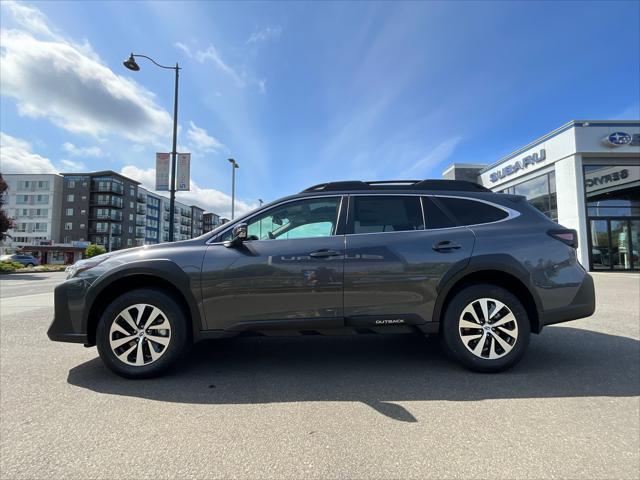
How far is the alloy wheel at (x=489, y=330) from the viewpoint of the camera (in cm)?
345

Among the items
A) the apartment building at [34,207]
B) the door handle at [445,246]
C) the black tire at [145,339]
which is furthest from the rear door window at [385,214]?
the apartment building at [34,207]

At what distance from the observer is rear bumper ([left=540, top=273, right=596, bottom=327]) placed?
3.55 meters

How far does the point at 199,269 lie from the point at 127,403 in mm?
1231

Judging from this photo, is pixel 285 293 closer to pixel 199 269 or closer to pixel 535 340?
pixel 199 269

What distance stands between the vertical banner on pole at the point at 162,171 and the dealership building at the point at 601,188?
19533mm

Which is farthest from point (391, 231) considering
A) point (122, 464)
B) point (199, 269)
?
point (122, 464)

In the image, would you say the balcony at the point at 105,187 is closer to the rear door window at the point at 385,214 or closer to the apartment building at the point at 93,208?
the apartment building at the point at 93,208

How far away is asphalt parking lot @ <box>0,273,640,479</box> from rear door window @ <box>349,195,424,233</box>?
143 centimetres

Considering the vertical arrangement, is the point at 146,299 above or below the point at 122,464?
above

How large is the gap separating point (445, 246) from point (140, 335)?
3.04 metres

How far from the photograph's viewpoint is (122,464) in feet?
7.02

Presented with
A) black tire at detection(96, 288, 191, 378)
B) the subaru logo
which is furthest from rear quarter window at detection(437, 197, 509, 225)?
the subaru logo

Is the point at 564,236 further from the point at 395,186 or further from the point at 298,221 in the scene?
the point at 298,221

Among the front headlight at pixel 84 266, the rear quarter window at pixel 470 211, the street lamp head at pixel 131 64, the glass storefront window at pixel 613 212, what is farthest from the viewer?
the glass storefront window at pixel 613 212
